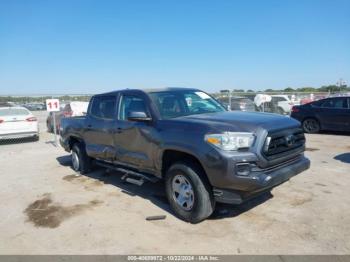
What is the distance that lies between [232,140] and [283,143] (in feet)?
2.81

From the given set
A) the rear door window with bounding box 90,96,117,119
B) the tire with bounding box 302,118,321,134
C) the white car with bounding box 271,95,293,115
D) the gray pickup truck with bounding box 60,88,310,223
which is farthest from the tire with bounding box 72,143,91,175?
the white car with bounding box 271,95,293,115

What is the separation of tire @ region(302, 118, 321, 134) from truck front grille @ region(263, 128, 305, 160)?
9.10m

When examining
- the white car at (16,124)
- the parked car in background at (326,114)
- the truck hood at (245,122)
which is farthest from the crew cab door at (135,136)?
the parked car in background at (326,114)

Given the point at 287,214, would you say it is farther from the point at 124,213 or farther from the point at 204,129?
the point at 124,213

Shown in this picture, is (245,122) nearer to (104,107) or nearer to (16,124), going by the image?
(104,107)

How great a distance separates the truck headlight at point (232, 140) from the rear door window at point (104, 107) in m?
2.71

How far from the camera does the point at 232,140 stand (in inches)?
154

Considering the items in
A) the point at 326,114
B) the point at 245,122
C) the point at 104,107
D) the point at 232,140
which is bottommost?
the point at 326,114

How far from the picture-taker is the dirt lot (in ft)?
12.5

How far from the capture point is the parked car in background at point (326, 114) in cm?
1217

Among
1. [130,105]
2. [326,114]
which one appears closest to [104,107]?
[130,105]

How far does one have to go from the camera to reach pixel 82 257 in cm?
365

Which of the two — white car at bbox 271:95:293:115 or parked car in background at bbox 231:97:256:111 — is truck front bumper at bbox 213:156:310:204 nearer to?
parked car in background at bbox 231:97:256:111

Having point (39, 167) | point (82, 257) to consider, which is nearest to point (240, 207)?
point (82, 257)
